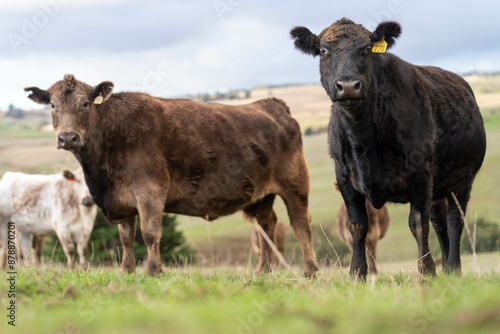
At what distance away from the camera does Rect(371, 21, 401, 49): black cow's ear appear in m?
7.98

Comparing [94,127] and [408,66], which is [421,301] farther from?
[94,127]

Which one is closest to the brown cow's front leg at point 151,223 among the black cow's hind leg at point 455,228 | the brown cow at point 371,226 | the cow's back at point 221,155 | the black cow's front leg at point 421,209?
the cow's back at point 221,155

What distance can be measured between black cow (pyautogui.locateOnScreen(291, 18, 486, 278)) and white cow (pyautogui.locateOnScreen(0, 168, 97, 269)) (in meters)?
8.62

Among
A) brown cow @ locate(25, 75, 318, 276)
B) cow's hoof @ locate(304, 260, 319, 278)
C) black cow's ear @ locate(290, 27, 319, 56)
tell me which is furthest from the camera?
cow's hoof @ locate(304, 260, 319, 278)

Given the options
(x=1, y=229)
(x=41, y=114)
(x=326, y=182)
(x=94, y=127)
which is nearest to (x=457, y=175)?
(x=94, y=127)

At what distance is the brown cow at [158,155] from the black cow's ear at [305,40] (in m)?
2.66

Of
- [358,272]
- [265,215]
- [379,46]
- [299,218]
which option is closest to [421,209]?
[358,272]

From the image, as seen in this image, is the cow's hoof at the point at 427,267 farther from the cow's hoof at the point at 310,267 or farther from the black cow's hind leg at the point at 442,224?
the cow's hoof at the point at 310,267

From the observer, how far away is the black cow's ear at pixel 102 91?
9973 mm

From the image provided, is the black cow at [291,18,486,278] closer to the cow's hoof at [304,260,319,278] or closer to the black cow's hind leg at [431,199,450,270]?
the black cow's hind leg at [431,199,450,270]

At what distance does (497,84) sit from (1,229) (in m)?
95.5

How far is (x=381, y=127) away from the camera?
7805 millimetres

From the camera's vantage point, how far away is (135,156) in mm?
9734

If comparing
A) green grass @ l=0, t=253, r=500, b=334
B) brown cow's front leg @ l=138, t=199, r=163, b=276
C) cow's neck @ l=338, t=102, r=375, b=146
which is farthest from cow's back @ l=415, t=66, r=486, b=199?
brown cow's front leg @ l=138, t=199, r=163, b=276
